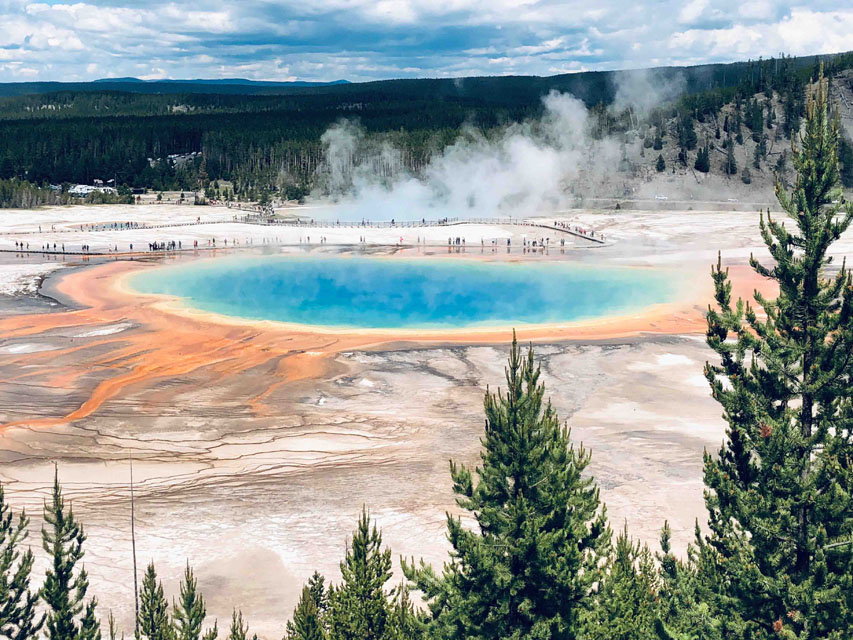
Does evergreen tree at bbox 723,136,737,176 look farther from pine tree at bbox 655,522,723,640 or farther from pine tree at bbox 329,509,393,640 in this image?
pine tree at bbox 329,509,393,640

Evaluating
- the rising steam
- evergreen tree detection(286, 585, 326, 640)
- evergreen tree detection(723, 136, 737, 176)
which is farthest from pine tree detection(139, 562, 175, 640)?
evergreen tree detection(723, 136, 737, 176)

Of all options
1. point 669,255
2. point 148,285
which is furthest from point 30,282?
point 669,255

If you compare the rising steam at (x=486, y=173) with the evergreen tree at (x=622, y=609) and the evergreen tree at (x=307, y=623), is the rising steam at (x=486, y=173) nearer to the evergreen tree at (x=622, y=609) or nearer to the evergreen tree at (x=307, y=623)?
the evergreen tree at (x=622, y=609)

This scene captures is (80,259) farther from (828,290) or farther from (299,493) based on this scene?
(828,290)

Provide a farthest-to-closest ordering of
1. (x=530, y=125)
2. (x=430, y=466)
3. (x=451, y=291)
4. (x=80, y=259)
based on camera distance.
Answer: (x=530, y=125) < (x=80, y=259) < (x=451, y=291) < (x=430, y=466)

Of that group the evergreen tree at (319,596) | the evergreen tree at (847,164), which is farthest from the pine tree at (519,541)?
the evergreen tree at (847,164)
